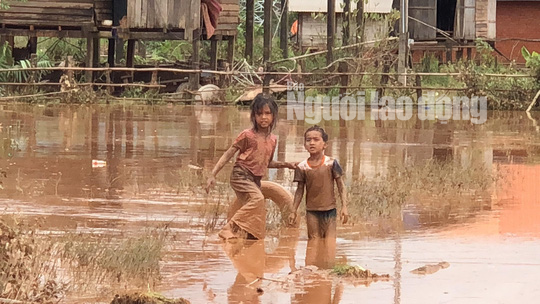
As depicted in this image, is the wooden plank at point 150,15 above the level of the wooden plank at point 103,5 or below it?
below

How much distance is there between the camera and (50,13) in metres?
26.9

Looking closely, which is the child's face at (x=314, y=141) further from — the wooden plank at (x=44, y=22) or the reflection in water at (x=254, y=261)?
the wooden plank at (x=44, y=22)

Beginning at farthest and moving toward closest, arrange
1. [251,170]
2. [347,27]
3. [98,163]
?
1. [347,27]
2. [98,163]
3. [251,170]

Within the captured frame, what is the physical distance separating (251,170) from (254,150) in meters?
0.16

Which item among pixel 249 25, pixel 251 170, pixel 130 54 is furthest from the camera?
pixel 249 25

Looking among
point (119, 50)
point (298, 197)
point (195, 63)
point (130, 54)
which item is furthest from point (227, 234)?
point (119, 50)

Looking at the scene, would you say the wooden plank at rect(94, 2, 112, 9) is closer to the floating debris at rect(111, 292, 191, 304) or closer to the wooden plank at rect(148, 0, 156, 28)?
the wooden plank at rect(148, 0, 156, 28)

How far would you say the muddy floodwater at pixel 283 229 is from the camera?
260 inches

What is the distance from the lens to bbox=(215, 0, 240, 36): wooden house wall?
28344 mm

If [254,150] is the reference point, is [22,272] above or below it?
below

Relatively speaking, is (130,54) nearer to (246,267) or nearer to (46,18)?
(46,18)

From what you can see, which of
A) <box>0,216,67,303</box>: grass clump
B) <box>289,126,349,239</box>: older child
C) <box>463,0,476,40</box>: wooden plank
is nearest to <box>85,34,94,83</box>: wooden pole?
<box>463,0,476,40</box>: wooden plank

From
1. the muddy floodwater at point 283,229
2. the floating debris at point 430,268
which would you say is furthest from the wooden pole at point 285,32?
the floating debris at point 430,268

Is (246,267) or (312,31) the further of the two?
(312,31)
